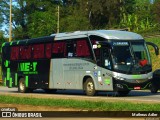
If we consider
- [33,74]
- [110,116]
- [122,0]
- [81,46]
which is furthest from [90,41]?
[122,0]

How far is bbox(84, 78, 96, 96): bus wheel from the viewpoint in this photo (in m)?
25.5

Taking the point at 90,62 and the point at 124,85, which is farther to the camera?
the point at 90,62

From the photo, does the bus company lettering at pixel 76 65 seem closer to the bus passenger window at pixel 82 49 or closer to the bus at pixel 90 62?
the bus at pixel 90 62

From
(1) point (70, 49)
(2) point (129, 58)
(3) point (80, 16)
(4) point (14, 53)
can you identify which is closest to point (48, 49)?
(1) point (70, 49)

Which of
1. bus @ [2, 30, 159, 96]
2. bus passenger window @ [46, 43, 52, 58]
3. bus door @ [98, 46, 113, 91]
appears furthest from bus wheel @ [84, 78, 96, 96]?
bus passenger window @ [46, 43, 52, 58]

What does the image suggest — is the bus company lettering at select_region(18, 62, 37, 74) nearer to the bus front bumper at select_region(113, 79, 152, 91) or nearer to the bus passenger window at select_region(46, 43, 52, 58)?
the bus passenger window at select_region(46, 43, 52, 58)

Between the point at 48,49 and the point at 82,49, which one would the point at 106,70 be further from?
the point at 48,49

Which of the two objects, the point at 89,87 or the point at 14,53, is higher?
the point at 14,53

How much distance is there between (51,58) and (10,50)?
524 cm

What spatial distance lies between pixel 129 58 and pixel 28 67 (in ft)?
27.8

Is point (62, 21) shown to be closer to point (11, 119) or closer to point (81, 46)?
point (81, 46)

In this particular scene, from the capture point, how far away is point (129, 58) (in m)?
24.5

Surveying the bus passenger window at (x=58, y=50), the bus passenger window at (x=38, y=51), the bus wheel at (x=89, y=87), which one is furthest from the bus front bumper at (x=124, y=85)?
the bus passenger window at (x=38, y=51)

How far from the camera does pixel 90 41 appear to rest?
25.4 m
